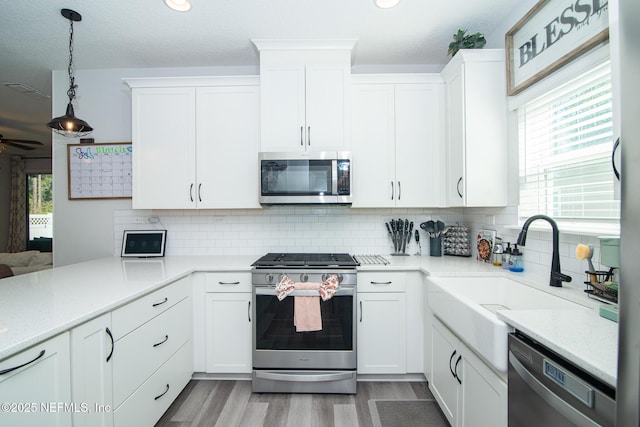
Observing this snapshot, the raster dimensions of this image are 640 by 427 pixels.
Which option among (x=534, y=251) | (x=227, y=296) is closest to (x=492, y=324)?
(x=534, y=251)

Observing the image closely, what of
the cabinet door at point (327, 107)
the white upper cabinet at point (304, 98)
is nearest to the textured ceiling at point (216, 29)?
the white upper cabinet at point (304, 98)

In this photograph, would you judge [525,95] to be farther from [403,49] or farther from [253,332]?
[253,332]

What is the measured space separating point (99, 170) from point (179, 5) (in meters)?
1.68

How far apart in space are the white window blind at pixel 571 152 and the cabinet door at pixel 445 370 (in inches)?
37.2

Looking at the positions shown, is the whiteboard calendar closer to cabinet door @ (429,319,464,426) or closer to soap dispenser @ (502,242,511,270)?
cabinet door @ (429,319,464,426)

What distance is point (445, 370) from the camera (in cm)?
168

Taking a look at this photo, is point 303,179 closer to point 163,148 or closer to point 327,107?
point 327,107

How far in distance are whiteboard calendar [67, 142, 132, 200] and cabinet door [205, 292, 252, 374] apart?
143cm

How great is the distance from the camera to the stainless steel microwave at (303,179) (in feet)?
7.09

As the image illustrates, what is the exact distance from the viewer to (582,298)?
1.27 meters

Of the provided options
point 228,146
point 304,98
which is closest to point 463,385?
point 304,98

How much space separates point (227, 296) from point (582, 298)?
2058 mm

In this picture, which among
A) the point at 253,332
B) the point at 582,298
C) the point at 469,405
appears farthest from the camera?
the point at 253,332

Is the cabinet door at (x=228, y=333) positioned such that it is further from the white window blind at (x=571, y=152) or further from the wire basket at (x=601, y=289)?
the white window blind at (x=571, y=152)
